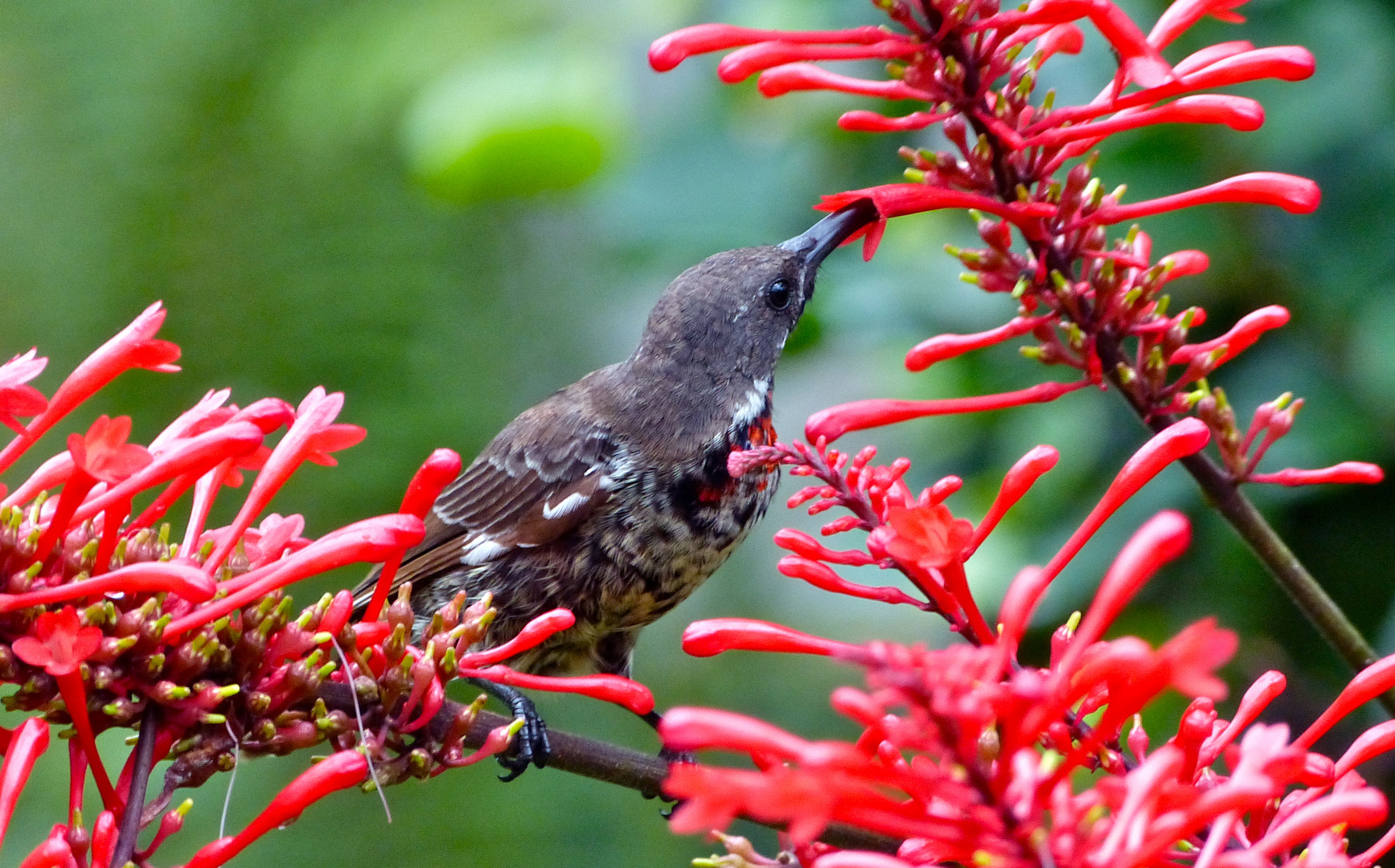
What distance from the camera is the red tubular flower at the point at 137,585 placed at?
1196 millimetres

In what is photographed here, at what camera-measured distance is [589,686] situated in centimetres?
147

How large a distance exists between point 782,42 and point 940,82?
0.18 m

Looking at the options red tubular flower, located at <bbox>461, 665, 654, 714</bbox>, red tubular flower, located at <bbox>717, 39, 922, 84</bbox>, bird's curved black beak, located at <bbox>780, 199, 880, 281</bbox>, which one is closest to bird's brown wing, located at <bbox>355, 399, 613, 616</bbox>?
bird's curved black beak, located at <bbox>780, 199, 880, 281</bbox>

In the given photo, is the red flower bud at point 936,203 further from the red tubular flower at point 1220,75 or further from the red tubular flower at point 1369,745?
the red tubular flower at point 1369,745

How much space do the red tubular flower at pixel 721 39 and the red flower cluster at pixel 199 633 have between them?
53 centimetres

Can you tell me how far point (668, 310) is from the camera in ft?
9.84

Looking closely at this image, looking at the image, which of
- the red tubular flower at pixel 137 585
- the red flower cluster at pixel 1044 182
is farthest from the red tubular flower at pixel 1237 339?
the red tubular flower at pixel 137 585

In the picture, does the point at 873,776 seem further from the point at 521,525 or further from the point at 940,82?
the point at 521,525

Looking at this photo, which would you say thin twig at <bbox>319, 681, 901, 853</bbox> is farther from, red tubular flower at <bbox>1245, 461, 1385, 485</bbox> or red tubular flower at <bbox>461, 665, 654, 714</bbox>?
red tubular flower at <bbox>1245, 461, 1385, 485</bbox>

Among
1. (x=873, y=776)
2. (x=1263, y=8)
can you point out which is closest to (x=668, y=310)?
(x=1263, y=8)

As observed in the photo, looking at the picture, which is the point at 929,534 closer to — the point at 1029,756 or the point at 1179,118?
the point at 1029,756

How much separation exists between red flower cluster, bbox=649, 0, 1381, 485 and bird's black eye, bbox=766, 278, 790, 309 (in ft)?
3.90

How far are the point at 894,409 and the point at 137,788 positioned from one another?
0.86 meters

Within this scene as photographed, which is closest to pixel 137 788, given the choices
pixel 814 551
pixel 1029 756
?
pixel 814 551
